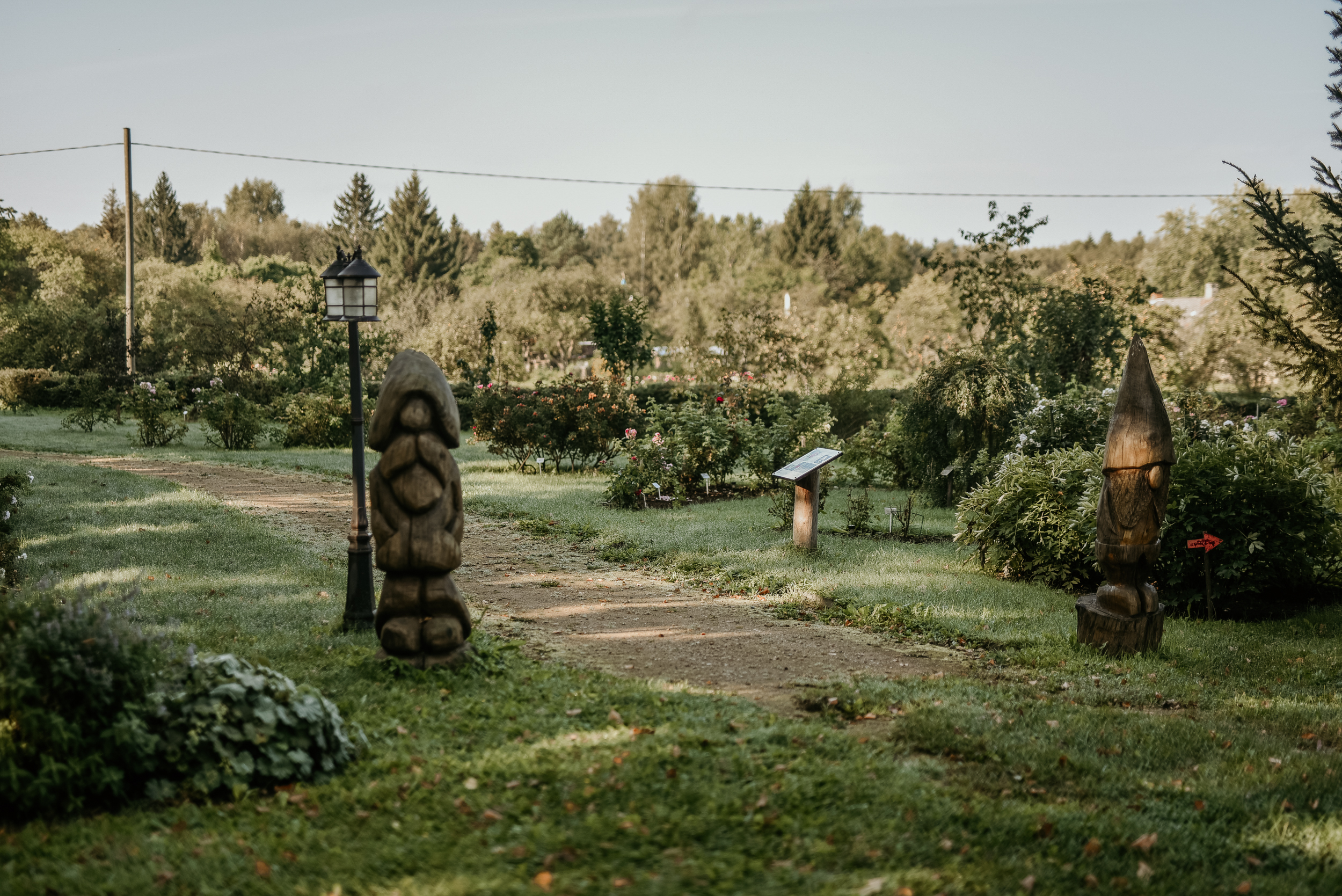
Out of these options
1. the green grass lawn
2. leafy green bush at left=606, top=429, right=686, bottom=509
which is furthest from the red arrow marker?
leafy green bush at left=606, top=429, right=686, bottom=509

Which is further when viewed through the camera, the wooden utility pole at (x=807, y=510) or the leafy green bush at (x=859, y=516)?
the leafy green bush at (x=859, y=516)

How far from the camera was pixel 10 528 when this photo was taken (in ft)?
28.9

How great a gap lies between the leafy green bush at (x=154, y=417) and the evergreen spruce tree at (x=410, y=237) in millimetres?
37199

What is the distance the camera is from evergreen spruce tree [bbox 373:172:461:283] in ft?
184

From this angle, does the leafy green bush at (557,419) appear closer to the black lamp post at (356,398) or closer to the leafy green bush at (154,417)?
the leafy green bush at (154,417)

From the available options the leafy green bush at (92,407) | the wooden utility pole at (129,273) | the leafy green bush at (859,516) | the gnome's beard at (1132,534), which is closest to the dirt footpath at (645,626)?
the gnome's beard at (1132,534)

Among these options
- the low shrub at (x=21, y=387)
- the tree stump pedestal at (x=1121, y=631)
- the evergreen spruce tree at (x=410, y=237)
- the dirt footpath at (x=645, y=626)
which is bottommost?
the dirt footpath at (x=645, y=626)

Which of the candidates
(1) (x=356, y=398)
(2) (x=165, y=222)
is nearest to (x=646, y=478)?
(1) (x=356, y=398)

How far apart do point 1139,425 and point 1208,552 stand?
76.0 inches

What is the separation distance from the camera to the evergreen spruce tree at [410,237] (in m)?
→ 56.2

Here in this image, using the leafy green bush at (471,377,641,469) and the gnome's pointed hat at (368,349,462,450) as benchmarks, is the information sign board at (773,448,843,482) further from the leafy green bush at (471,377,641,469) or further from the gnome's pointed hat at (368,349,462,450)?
the leafy green bush at (471,377,641,469)

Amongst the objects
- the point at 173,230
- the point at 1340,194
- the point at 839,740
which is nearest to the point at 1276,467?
the point at 1340,194

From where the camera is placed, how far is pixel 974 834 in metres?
3.65

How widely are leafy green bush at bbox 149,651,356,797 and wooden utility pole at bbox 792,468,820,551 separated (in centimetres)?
613
